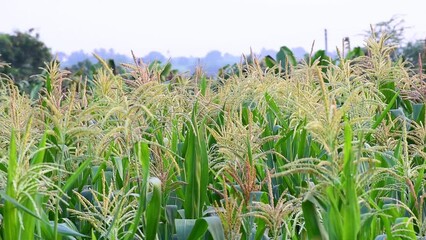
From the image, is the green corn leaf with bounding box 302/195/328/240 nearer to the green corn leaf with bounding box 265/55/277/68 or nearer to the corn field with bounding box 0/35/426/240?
the corn field with bounding box 0/35/426/240

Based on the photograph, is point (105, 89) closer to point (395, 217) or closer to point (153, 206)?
point (153, 206)

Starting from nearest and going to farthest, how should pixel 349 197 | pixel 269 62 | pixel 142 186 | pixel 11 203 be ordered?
pixel 349 197
pixel 11 203
pixel 142 186
pixel 269 62

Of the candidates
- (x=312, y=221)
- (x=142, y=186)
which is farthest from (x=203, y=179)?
(x=312, y=221)

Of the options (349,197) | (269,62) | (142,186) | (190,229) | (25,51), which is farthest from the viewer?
(25,51)

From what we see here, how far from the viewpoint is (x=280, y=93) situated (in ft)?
10.7

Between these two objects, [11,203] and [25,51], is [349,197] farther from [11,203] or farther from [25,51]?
[25,51]

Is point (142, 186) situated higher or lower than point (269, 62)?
lower

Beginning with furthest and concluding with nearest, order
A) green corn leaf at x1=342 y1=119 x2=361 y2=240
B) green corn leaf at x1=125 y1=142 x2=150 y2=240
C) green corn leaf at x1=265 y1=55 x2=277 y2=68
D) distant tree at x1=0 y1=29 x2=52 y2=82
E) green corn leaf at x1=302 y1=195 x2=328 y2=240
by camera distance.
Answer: distant tree at x1=0 y1=29 x2=52 y2=82, green corn leaf at x1=265 y1=55 x2=277 y2=68, green corn leaf at x1=125 y1=142 x2=150 y2=240, green corn leaf at x1=302 y1=195 x2=328 y2=240, green corn leaf at x1=342 y1=119 x2=361 y2=240

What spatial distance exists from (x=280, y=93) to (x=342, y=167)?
5.30 feet

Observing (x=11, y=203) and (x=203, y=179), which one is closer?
(x=11, y=203)

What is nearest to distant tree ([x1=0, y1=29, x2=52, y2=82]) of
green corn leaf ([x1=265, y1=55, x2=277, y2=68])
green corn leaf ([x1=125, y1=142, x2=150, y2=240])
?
green corn leaf ([x1=265, y1=55, x2=277, y2=68])

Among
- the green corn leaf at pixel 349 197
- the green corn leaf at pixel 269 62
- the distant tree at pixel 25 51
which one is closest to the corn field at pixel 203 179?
the green corn leaf at pixel 349 197

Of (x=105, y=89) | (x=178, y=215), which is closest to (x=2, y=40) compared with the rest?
(x=105, y=89)

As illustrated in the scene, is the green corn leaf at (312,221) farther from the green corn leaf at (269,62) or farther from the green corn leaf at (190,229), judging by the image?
the green corn leaf at (269,62)
